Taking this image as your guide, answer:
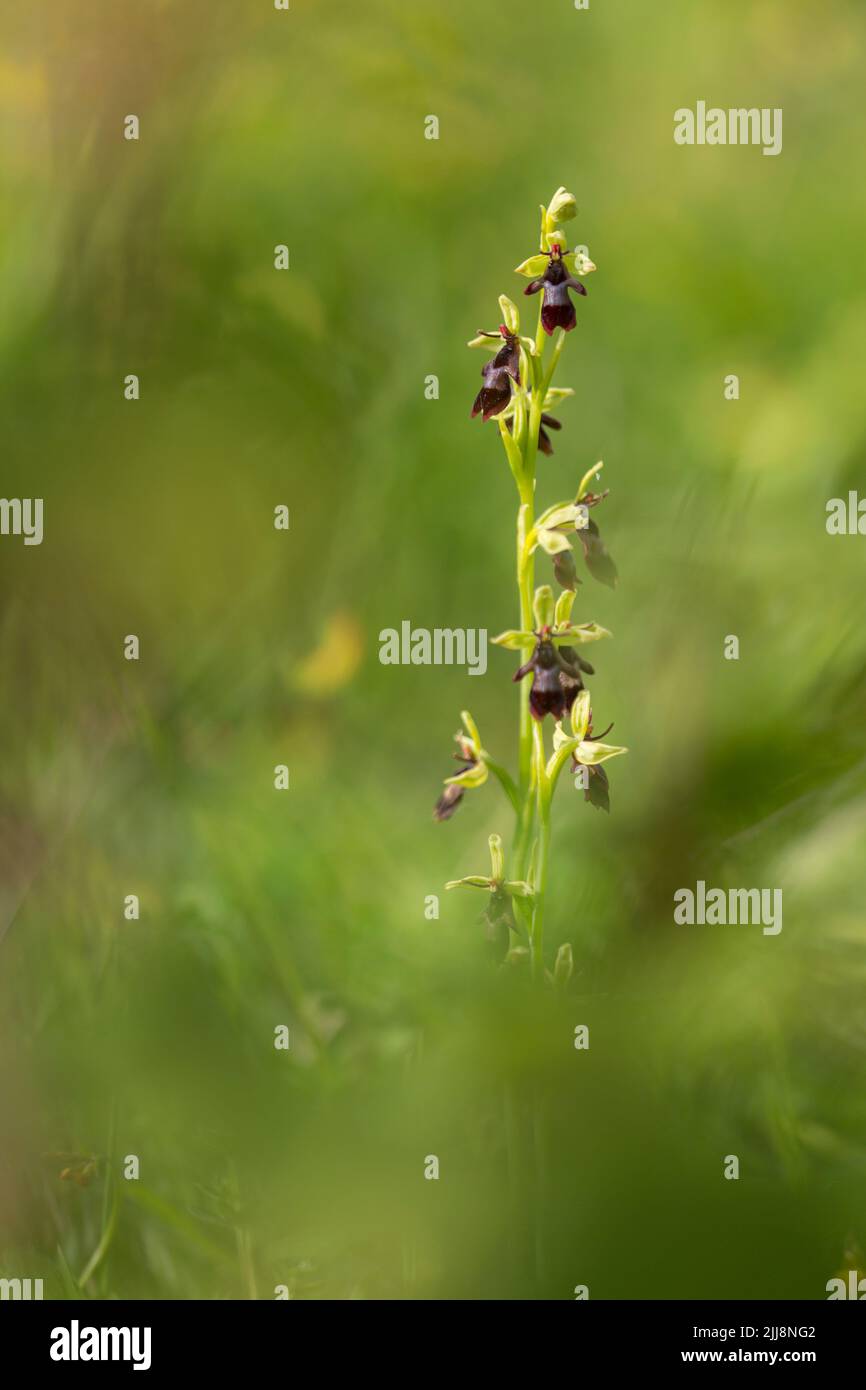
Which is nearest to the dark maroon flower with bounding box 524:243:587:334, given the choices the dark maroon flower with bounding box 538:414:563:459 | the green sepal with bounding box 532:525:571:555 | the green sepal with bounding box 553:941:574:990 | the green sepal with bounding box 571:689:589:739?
the dark maroon flower with bounding box 538:414:563:459

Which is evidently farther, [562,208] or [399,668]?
[399,668]

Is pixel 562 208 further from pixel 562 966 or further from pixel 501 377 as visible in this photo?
pixel 562 966

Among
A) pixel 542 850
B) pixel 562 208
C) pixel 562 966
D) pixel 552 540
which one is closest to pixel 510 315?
pixel 562 208

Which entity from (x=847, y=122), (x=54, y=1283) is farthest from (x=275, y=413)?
(x=54, y=1283)

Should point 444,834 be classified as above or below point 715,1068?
above

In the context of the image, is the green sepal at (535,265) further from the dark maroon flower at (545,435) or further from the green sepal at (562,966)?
the green sepal at (562,966)

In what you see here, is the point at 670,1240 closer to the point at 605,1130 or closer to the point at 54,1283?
the point at 605,1130
